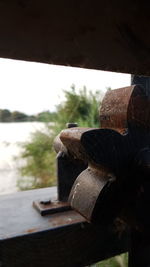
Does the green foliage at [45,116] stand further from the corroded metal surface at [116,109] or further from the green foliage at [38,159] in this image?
the corroded metal surface at [116,109]

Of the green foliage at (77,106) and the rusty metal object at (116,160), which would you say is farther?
the green foliage at (77,106)

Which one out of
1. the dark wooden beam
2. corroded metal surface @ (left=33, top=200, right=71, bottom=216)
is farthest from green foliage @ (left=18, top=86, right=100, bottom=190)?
the dark wooden beam

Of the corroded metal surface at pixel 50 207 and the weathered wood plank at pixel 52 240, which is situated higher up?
the corroded metal surface at pixel 50 207

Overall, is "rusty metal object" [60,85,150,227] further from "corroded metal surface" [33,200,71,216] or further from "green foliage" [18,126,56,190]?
"green foliage" [18,126,56,190]

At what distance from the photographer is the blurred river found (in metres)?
2.00

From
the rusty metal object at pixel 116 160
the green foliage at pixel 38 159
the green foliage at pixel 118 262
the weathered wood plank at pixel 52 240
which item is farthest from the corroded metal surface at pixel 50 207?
the green foliage at pixel 38 159

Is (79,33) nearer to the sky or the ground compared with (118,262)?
nearer to the sky

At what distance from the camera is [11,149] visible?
233 centimetres

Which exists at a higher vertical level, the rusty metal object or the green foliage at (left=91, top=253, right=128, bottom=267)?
the rusty metal object

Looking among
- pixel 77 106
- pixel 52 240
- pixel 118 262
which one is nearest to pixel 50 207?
pixel 52 240

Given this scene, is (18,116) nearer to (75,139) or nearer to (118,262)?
(118,262)

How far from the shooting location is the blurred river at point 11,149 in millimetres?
1997

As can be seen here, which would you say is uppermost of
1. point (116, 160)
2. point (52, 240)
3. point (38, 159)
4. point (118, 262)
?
point (116, 160)

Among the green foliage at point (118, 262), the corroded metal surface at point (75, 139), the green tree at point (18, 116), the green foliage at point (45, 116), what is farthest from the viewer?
the green foliage at point (45, 116)
